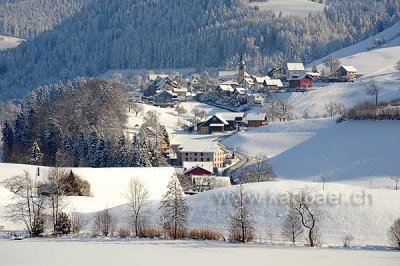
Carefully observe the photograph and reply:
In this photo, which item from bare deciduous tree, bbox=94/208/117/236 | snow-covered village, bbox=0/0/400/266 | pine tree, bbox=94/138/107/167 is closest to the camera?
snow-covered village, bbox=0/0/400/266

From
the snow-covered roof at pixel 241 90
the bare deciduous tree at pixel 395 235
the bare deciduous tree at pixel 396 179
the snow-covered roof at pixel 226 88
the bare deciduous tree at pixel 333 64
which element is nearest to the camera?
the bare deciduous tree at pixel 395 235

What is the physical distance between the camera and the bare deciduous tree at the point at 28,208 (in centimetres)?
2355

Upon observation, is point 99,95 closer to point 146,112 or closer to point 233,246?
point 146,112

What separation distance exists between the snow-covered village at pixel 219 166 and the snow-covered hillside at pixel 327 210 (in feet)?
0.24

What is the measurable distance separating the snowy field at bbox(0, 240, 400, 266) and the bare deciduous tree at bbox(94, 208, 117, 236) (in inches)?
61.6

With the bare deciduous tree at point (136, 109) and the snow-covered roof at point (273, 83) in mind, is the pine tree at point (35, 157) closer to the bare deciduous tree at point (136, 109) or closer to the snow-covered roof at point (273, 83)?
the bare deciduous tree at point (136, 109)

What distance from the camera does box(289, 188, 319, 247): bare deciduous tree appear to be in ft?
75.3

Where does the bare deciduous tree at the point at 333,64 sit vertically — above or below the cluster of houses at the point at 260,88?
above

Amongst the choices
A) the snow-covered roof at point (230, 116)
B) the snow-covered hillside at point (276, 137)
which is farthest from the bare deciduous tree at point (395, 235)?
the snow-covered roof at point (230, 116)

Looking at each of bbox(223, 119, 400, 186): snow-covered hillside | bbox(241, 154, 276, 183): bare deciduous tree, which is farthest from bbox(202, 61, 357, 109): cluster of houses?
bbox(241, 154, 276, 183): bare deciduous tree

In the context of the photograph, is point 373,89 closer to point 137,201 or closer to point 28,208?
point 137,201

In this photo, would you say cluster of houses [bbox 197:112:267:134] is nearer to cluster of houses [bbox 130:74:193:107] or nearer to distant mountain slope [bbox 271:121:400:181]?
distant mountain slope [bbox 271:121:400:181]

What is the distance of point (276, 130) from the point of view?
56.0 meters

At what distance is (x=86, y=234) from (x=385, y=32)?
108142 mm
